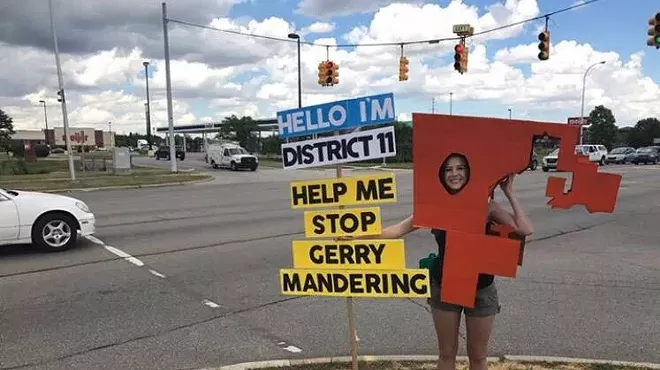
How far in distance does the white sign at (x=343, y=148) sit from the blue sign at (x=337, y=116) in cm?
8

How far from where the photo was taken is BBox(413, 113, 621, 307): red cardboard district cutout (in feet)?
9.87

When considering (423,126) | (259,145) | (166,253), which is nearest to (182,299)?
(166,253)

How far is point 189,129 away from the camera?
11962 cm

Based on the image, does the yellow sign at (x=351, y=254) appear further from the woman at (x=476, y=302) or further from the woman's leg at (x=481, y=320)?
the woman's leg at (x=481, y=320)

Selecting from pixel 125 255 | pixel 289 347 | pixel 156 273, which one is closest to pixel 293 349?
pixel 289 347

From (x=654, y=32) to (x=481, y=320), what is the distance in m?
18.1

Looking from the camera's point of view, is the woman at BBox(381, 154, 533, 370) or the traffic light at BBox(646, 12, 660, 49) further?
the traffic light at BBox(646, 12, 660, 49)

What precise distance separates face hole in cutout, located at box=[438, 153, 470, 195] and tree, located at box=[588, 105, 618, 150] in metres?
98.9

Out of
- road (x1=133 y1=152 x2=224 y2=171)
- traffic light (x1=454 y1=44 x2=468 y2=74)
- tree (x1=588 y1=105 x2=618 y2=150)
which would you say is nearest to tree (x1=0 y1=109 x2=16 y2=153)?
road (x1=133 y1=152 x2=224 y2=171)

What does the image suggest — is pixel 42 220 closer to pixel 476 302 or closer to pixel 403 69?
pixel 476 302

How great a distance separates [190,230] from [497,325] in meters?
7.42

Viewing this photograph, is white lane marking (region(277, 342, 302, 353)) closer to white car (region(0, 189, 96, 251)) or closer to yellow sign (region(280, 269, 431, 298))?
yellow sign (region(280, 269, 431, 298))

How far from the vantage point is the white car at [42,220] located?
28.3ft

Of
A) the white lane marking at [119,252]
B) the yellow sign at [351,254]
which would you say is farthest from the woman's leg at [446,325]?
the white lane marking at [119,252]
